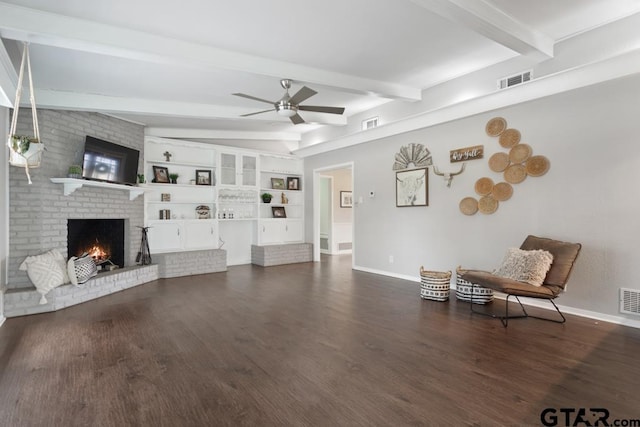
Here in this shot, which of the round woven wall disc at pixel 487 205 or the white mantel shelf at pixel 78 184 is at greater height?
the white mantel shelf at pixel 78 184

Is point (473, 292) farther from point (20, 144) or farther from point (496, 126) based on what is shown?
point (20, 144)

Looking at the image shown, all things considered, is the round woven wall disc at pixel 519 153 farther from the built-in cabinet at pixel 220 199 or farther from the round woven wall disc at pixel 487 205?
the built-in cabinet at pixel 220 199

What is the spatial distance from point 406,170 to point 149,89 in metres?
4.17

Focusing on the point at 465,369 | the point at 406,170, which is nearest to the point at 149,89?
the point at 406,170

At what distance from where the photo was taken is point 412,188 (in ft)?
18.6

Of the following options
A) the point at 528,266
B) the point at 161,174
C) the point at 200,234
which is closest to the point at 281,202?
the point at 200,234

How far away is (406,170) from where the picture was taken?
581 centimetres

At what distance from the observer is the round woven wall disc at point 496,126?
445 cm

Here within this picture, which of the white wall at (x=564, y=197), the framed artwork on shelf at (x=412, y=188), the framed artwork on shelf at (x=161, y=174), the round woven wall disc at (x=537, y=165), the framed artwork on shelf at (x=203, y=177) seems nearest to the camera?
the white wall at (x=564, y=197)

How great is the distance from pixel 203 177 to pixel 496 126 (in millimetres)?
5488

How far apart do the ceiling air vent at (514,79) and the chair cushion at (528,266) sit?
6.81ft

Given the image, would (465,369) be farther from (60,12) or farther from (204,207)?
(204,207)

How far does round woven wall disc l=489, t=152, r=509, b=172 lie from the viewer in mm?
4438

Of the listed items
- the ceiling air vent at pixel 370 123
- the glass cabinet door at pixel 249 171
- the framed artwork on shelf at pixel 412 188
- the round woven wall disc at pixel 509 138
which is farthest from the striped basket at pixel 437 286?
the glass cabinet door at pixel 249 171
